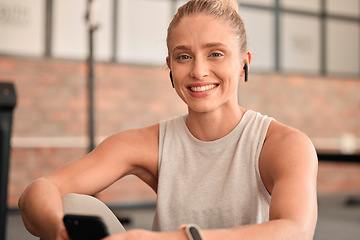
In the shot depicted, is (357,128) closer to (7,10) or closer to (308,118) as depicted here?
(308,118)

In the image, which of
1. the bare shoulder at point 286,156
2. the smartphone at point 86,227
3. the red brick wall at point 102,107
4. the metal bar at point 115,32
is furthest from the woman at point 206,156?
the metal bar at point 115,32

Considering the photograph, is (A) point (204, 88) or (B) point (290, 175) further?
(A) point (204, 88)

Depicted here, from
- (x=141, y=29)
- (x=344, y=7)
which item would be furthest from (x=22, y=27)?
(x=344, y=7)

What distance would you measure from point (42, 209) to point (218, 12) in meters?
0.65

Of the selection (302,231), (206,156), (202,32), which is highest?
(202,32)

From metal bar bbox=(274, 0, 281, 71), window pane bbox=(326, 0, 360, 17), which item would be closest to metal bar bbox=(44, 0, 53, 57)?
metal bar bbox=(274, 0, 281, 71)

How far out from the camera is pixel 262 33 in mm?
5234

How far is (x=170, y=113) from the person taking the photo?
15.7 feet

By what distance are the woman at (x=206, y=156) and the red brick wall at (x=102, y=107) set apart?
316cm

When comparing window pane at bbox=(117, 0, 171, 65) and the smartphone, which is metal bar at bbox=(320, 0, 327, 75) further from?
the smartphone

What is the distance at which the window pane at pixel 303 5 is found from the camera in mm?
5348

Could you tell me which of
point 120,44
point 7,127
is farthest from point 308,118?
point 7,127

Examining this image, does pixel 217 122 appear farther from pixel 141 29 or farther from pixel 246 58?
pixel 141 29

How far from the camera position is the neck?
1.23 meters
